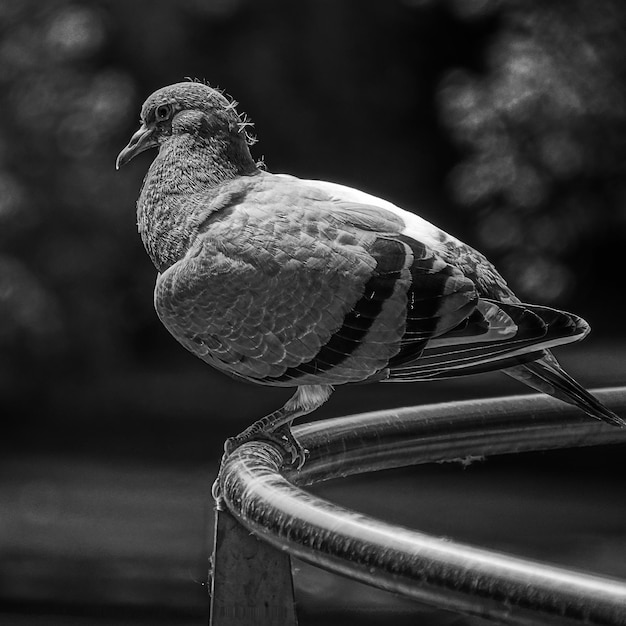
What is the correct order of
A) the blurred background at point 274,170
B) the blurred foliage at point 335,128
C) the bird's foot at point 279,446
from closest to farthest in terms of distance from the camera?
the bird's foot at point 279,446 → the blurred background at point 274,170 → the blurred foliage at point 335,128

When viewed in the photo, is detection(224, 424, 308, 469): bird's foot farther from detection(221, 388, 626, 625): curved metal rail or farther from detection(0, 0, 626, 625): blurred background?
detection(0, 0, 626, 625): blurred background

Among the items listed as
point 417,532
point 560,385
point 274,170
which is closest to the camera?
point 417,532

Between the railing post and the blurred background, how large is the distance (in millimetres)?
3274

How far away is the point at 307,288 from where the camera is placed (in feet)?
5.14

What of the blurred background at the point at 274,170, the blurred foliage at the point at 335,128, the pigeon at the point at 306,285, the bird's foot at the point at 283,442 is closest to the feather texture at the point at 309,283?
the pigeon at the point at 306,285

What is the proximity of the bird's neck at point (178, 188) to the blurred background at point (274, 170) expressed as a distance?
9.34 ft

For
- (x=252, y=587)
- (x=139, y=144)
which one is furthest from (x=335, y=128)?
(x=252, y=587)

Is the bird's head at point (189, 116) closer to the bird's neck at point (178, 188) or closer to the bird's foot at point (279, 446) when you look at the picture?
the bird's neck at point (178, 188)

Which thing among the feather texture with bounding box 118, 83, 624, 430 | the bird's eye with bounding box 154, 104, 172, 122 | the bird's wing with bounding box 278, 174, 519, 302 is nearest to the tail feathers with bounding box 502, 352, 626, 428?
the feather texture with bounding box 118, 83, 624, 430

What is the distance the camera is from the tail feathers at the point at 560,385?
137 cm

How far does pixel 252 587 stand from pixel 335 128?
711 centimetres

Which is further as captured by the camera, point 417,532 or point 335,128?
point 335,128

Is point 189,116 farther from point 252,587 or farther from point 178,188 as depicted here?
point 252,587

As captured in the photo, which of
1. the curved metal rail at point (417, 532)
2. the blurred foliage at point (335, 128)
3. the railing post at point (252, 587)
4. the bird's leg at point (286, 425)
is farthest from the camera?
the blurred foliage at point (335, 128)
